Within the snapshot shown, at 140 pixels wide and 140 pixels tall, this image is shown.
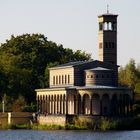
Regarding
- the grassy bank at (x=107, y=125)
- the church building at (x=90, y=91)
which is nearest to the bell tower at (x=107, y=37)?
the church building at (x=90, y=91)

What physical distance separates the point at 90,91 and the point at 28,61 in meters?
40.2

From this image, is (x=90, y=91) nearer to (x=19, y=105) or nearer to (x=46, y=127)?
(x=46, y=127)

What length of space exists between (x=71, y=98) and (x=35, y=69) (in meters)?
31.7

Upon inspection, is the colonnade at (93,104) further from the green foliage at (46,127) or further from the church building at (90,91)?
the green foliage at (46,127)

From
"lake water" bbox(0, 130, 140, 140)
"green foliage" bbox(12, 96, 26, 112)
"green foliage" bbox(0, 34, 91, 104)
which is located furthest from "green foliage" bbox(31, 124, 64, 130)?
"green foliage" bbox(0, 34, 91, 104)

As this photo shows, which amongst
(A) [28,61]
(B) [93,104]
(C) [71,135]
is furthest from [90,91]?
(A) [28,61]

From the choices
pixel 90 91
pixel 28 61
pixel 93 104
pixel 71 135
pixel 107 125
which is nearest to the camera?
pixel 71 135

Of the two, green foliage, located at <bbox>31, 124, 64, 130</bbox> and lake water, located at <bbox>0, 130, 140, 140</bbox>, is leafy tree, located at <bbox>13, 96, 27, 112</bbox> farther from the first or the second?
lake water, located at <bbox>0, 130, 140, 140</bbox>

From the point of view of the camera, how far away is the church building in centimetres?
15112

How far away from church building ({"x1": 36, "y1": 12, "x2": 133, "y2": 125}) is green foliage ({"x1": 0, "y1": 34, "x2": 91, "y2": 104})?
1032 cm

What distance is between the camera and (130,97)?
154000 mm

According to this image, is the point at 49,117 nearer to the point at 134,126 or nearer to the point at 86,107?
the point at 86,107

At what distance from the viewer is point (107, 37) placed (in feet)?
544

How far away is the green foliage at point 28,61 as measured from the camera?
175 meters
